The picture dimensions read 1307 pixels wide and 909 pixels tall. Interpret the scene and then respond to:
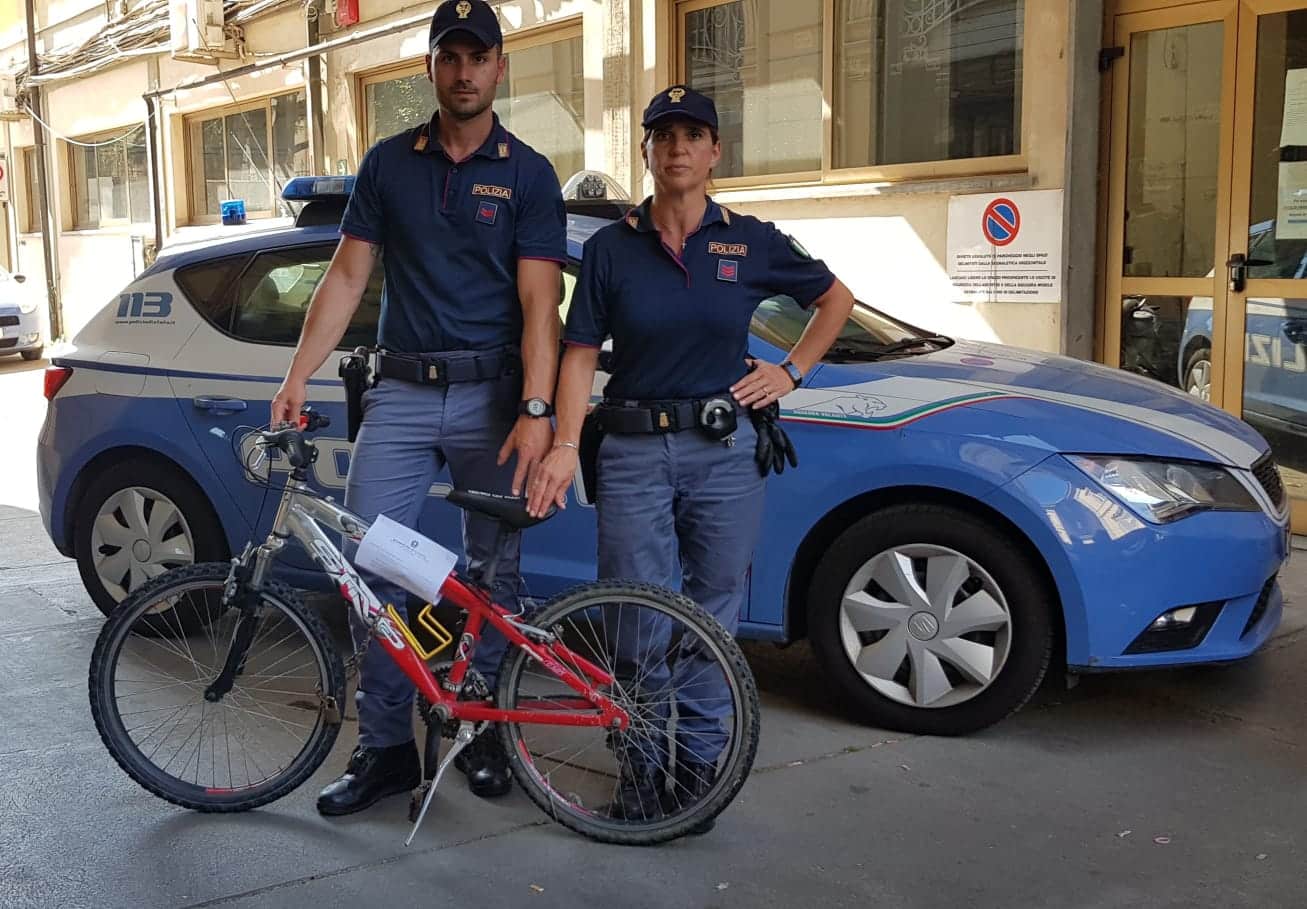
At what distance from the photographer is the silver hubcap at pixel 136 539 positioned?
199 inches

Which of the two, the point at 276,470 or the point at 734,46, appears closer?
the point at 276,470

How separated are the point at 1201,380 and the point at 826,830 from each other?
431 centimetres

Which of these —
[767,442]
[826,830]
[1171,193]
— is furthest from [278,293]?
[1171,193]

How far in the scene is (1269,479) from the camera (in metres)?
4.22

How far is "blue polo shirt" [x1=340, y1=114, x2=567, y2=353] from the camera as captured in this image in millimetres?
3479

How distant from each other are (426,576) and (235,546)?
196 cm

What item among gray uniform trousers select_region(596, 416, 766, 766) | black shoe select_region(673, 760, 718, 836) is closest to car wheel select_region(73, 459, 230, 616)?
gray uniform trousers select_region(596, 416, 766, 766)

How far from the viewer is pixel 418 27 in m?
11.6

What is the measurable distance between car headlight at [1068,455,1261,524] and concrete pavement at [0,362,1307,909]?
70cm

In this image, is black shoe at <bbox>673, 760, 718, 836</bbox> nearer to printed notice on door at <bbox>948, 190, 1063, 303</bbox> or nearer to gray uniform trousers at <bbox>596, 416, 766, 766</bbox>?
A: gray uniform trousers at <bbox>596, 416, 766, 766</bbox>

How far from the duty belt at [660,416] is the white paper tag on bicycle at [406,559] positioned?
0.52 metres

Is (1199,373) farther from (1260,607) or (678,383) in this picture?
(678,383)

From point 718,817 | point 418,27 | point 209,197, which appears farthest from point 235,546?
point 209,197

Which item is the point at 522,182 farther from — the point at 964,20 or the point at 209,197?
the point at 209,197
